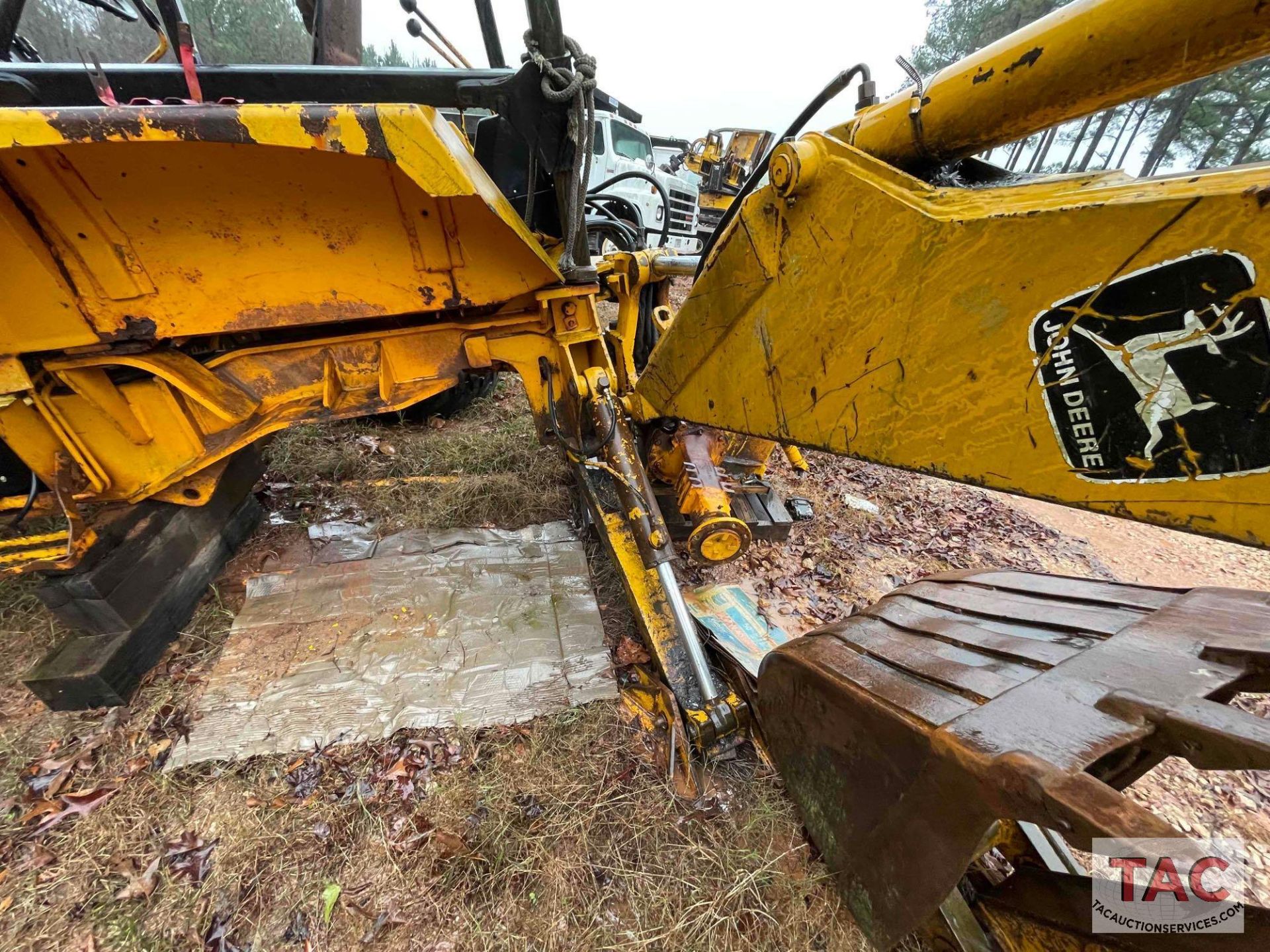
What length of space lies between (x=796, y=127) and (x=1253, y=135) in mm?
31835

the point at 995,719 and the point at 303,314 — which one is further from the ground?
the point at 303,314

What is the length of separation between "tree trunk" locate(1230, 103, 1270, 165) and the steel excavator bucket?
99.1ft

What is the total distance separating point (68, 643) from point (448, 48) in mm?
3569

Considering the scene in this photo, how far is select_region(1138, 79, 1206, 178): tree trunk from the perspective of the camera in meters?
19.6

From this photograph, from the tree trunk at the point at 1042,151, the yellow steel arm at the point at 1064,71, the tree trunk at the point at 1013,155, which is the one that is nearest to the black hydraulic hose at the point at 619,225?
the tree trunk at the point at 1013,155

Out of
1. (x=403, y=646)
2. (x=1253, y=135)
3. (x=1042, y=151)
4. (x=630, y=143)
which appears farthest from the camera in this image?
(x=1042, y=151)

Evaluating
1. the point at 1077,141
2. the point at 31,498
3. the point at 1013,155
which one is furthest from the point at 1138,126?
the point at 31,498

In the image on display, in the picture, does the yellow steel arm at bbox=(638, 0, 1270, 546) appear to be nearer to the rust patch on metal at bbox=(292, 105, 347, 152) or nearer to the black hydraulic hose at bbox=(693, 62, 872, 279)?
the black hydraulic hose at bbox=(693, 62, 872, 279)

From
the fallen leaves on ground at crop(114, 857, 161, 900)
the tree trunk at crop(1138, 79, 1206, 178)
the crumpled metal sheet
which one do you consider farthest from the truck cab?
the tree trunk at crop(1138, 79, 1206, 178)

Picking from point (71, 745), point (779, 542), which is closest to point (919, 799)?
point (779, 542)

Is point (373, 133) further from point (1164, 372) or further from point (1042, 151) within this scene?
point (1042, 151)

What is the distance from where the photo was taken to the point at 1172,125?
20.4 meters

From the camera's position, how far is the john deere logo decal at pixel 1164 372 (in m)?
0.72

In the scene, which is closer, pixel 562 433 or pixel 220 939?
pixel 220 939
